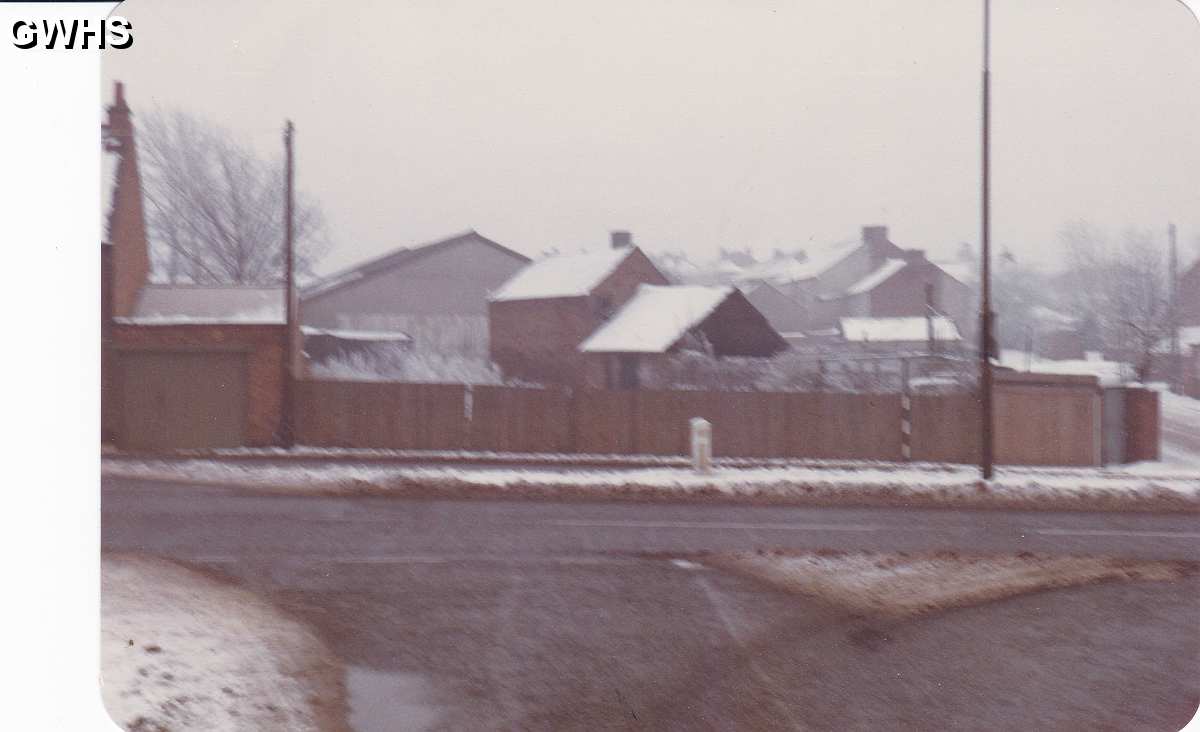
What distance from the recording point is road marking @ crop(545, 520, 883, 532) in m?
13.2

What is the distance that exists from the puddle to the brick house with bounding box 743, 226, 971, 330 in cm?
3110

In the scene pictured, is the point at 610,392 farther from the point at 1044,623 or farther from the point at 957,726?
the point at 957,726

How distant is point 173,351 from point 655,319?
45.6 ft

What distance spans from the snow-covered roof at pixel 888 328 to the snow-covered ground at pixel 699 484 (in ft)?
47.7

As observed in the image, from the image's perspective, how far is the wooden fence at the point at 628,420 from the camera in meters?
24.5

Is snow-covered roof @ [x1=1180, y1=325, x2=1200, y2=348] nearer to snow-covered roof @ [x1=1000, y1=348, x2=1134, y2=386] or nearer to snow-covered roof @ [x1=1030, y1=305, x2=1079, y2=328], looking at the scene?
snow-covered roof @ [x1=1000, y1=348, x2=1134, y2=386]

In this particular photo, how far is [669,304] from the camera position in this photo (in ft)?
106

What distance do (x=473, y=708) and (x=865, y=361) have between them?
2223 cm

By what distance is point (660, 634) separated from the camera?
319 inches

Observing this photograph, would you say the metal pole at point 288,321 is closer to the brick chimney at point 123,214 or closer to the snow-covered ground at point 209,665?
the brick chimney at point 123,214

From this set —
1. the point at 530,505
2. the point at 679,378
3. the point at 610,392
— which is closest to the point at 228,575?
the point at 530,505

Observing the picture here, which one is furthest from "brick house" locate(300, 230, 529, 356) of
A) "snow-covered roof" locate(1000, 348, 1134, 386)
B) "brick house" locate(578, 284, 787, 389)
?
"snow-covered roof" locate(1000, 348, 1134, 386)

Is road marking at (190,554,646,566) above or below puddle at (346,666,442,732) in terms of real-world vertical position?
above

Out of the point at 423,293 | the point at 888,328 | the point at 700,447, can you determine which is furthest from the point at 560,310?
the point at 700,447
